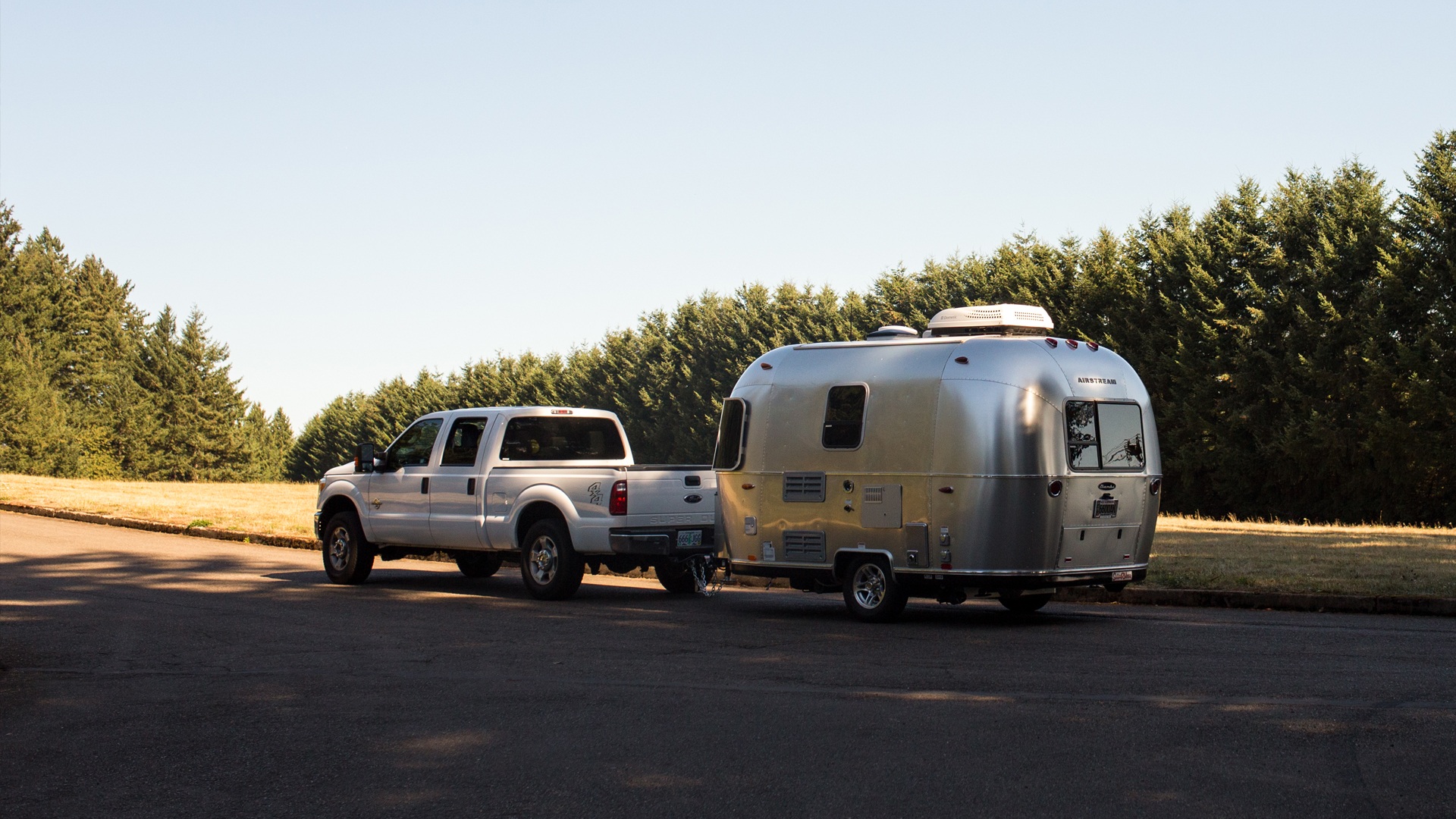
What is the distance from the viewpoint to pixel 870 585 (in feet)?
43.3

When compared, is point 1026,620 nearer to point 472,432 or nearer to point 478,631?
point 478,631

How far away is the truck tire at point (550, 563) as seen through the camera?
48.8ft

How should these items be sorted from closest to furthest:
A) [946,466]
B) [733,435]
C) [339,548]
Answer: [946,466], [733,435], [339,548]

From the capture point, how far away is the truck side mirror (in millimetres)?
16703

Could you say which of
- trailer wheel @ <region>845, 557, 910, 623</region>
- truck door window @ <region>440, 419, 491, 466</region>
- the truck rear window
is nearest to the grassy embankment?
trailer wheel @ <region>845, 557, 910, 623</region>

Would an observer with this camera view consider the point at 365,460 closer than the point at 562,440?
No

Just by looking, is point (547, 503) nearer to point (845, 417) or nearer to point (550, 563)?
point (550, 563)

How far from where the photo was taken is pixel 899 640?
11.5m

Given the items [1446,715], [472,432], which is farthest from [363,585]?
[1446,715]

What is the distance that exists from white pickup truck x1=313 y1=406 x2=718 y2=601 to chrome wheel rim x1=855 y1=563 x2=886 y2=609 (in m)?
2.40

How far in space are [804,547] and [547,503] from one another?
3306 mm

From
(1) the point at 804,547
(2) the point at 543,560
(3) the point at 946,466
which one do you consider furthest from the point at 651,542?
(3) the point at 946,466

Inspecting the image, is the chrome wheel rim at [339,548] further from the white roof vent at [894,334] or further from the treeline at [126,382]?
the treeline at [126,382]

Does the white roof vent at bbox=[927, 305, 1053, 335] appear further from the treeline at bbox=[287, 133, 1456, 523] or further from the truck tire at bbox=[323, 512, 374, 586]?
the treeline at bbox=[287, 133, 1456, 523]
